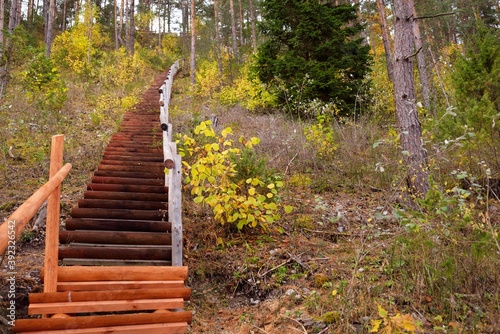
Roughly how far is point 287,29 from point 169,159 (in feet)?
30.0

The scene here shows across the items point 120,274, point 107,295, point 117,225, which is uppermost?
point 117,225

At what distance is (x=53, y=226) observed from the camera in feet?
10.00

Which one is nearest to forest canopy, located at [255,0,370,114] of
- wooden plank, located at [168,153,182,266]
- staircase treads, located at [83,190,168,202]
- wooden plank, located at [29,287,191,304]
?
staircase treads, located at [83,190,168,202]

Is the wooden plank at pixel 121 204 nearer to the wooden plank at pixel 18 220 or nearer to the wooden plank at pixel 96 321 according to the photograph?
the wooden plank at pixel 96 321

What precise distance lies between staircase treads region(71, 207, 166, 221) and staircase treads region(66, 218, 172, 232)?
0.60 feet

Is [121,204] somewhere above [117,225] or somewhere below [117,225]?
above

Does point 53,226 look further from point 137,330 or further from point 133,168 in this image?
point 133,168

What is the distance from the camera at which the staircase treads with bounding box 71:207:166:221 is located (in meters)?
5.04

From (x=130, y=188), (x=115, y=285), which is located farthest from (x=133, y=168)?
(x=115, y=285)

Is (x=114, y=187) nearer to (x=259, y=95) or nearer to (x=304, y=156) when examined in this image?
(x=304, y=156)

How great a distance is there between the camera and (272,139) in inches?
354

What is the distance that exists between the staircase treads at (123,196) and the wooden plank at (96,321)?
2.87 m

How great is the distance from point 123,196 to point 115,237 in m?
1.33

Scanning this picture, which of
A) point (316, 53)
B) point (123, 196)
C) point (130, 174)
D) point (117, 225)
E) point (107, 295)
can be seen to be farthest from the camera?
point (316, 53)
